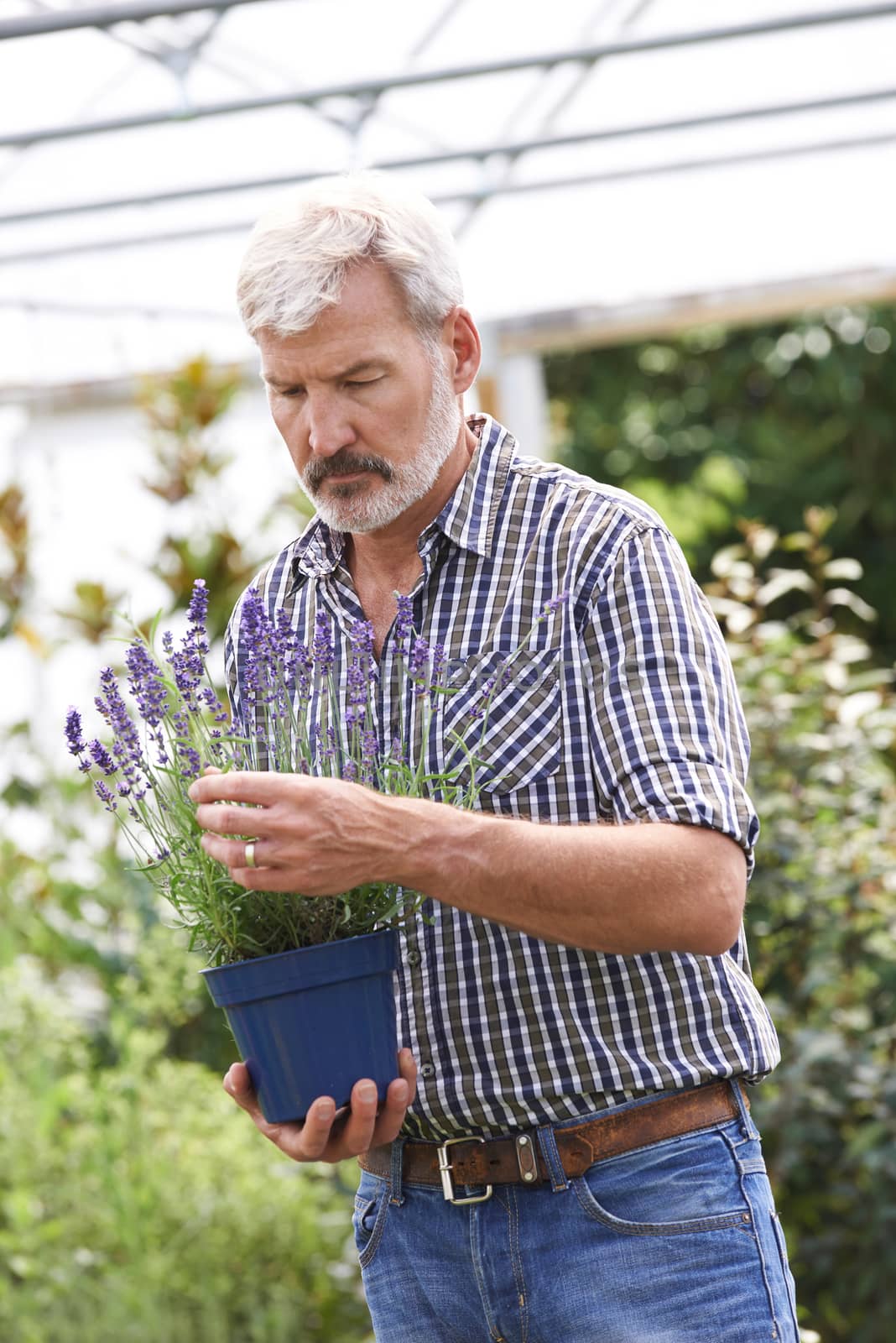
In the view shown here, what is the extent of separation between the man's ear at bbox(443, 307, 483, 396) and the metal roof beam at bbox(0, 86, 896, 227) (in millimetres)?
3142

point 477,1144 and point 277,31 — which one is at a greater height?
point 277,31

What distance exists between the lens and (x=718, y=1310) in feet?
5.14

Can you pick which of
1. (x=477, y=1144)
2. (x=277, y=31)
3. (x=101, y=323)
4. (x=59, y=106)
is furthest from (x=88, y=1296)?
(x=101, y=323)

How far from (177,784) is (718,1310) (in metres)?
0.73

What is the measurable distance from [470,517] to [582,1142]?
665 mm

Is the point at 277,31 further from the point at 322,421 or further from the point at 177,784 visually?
the point at 177,784

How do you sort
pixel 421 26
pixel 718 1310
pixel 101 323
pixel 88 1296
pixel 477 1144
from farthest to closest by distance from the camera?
pixel 101 323 → pixel 421 26 → pixel 88 1296 → pixel 477 1144 → pixel 718 1310

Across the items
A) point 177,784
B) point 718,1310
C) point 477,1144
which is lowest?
point 718,1310

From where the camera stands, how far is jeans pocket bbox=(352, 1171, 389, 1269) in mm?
1776

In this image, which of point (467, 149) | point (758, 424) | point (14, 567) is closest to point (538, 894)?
point (467, 149)

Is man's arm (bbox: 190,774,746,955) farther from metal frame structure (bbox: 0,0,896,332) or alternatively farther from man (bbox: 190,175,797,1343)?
metal frame structure (bbox: 0,0,896,332)

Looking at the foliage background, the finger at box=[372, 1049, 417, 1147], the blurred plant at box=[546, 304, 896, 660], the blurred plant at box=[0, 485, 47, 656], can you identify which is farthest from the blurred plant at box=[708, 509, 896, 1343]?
the blurred plant at box=[546, 304, 896, 660]

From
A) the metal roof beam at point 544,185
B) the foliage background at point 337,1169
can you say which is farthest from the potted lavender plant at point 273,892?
the metal roof beam at point 544,185

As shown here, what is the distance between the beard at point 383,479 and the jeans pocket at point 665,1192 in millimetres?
712
